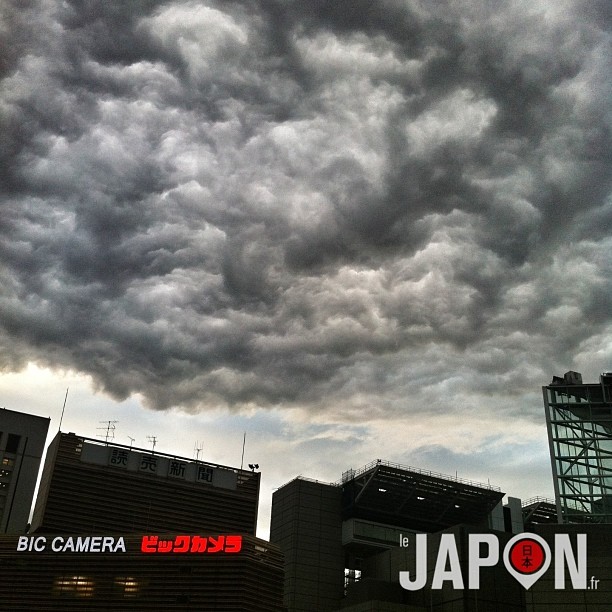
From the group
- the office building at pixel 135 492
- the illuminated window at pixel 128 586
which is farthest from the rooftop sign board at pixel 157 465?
the illuminated window at pixel 128 586

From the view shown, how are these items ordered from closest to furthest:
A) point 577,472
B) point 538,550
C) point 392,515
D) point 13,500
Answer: point 538,550, point 577,472, point 392,515, point 13,500

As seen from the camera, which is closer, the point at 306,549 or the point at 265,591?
the point at 265,591

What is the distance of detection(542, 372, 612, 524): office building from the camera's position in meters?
123

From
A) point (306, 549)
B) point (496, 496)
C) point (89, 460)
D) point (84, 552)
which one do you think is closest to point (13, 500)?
point (89, 460)

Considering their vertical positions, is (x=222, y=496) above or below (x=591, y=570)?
above

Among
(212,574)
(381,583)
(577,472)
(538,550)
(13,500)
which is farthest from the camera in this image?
(13,500)

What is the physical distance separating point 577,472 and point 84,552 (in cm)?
8143

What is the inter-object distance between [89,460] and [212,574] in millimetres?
48869

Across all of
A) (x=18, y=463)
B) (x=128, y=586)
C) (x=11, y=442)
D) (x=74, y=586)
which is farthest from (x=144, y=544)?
(x=11, y=442)

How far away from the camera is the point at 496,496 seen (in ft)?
473

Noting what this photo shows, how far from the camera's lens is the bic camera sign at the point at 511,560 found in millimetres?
74375

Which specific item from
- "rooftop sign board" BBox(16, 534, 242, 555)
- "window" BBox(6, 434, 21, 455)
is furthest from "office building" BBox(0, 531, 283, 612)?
"window" BBox(6, 434, 21, 455)

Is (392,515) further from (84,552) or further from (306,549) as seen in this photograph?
(84,552)

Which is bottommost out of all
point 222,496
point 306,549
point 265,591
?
point 265,591
